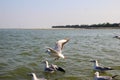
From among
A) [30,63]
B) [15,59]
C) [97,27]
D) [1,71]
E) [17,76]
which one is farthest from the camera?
[97,27]

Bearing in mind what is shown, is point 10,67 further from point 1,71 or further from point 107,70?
point 107,70

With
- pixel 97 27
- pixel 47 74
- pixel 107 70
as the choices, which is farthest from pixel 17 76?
pixel 97 27

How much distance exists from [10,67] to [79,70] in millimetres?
3833

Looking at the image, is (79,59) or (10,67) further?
(79,59)

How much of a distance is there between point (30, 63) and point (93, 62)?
3658 mm

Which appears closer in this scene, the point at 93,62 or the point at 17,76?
the point at 17,76

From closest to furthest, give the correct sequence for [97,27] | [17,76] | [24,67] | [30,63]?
[17,76] < [24,67] < [30,63] < [97,27]

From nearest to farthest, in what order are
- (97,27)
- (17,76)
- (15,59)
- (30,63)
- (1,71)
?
1. (17,76)
2. (1,71)
3. (30,63)
4. (15,59)
5. (97,27)

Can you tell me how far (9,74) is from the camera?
15.6 meters

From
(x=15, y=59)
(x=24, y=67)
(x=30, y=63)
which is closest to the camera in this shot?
(x=24, y=67)

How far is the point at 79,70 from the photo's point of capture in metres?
16.7

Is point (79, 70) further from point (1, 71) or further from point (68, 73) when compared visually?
point (1, 71)

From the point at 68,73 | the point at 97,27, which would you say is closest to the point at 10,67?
the point at 68,73

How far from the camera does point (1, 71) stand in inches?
643
